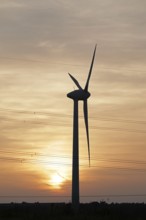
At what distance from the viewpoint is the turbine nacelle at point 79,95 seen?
111 m

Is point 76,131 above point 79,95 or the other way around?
the other way around

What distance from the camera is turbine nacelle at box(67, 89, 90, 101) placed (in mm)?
111000

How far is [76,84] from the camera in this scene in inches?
4434

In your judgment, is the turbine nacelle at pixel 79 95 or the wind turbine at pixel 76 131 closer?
the wind turbine at pixel 76 131

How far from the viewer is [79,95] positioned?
111 m

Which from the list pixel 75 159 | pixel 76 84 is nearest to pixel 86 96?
pixel 76 84

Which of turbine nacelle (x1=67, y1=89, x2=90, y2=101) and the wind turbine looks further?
turbine nacelle (x1=67, y1=89, x2=90, y2=101)

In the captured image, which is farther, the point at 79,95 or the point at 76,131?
the point at 79,95
